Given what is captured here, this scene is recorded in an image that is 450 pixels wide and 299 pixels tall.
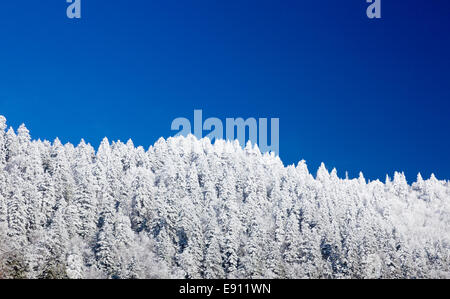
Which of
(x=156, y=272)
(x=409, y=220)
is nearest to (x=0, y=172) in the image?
(x=156, y=272)

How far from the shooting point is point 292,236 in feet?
356

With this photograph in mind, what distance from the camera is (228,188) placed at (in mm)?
126375

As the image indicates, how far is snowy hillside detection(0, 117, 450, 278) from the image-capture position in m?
82.8

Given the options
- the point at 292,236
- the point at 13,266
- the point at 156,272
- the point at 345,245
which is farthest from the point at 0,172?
the point at 345,245

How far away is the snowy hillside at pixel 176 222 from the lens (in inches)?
3260

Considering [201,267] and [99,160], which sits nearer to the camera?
[201,267]

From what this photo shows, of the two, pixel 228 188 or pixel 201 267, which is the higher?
pixel 228 188

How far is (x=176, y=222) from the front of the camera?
10181 cm

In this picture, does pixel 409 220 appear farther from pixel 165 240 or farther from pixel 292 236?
pixel 165 240

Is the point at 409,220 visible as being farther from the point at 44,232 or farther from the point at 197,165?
the point at 44,232
